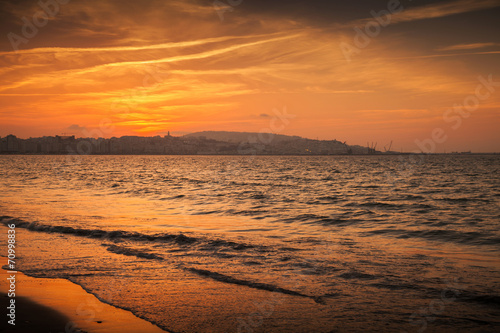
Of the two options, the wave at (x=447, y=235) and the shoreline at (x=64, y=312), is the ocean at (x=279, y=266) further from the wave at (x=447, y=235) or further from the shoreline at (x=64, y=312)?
the shoreline at (x=64, y=312)

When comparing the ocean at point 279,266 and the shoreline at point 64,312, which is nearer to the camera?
the shoreline at point 64,312

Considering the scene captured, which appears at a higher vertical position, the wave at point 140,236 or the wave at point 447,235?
the wave at point 447,235

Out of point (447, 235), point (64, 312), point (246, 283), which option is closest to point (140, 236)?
point (246, 283)

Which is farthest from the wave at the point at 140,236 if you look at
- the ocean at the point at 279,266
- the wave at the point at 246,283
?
the wave at the point at 246,283

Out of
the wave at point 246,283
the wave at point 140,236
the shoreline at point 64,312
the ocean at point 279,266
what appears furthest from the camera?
the wave at point 140,236

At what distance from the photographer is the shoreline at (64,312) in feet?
20.5

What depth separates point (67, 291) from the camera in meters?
8.27

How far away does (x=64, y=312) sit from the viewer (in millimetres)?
6988

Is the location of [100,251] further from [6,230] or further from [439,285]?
[439,285]

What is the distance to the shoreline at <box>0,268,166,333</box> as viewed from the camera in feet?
20.5

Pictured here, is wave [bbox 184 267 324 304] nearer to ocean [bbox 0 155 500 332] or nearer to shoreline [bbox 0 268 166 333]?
ocean [bbox 0 155 500 332]
